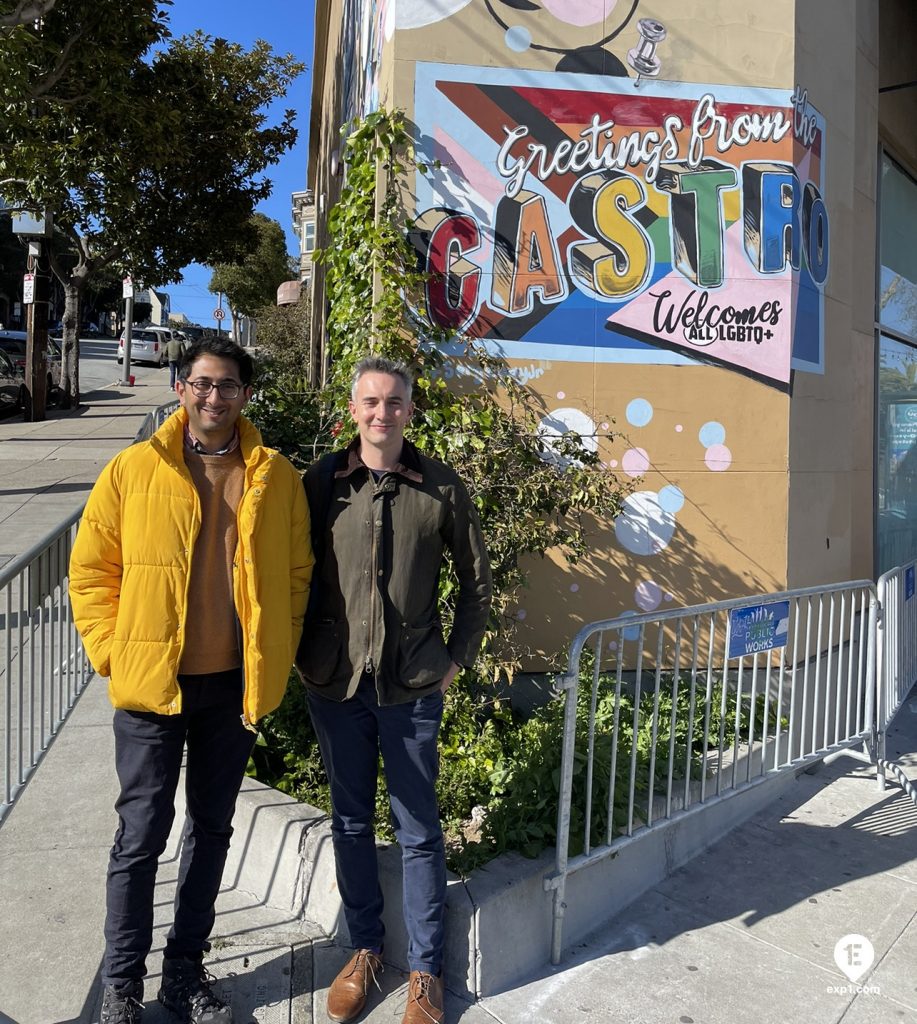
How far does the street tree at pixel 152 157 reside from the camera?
1078cm

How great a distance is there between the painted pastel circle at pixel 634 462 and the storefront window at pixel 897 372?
4.05 metres

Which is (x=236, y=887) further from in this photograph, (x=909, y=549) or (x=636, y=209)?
(x=909, y=549)

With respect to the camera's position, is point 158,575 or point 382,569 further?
point 382,569

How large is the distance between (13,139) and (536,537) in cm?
860

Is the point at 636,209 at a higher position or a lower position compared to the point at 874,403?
higher

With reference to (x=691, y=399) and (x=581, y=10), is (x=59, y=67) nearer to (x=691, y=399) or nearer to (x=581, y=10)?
(x=581, y=10)

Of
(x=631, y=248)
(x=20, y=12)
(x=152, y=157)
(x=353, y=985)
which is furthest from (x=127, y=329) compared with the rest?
(x=353, y=985)

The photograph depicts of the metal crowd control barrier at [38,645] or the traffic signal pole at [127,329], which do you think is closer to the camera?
the metal crowd control barrier at [38,645]

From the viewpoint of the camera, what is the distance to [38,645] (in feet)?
12.2

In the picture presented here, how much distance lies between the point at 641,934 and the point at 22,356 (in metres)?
27.3

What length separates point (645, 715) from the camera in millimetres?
4641

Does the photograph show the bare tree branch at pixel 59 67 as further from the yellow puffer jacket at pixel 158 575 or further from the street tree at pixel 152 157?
the yellow puffer jacket at pixel 158 575

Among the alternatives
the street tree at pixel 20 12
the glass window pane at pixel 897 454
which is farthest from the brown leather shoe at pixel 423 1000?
the street tree at pixel 20 12

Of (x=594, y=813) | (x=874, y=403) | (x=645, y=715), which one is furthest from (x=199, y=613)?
(x=874, y=403)
